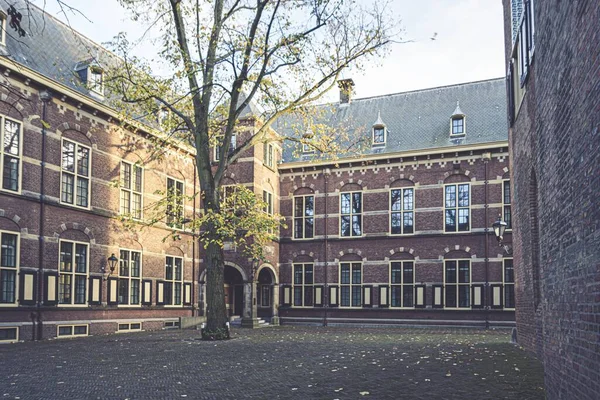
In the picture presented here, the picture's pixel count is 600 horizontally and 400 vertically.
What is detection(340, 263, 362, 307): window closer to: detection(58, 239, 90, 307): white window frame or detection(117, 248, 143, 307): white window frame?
detection(117, 248, 143, 307): white window frame

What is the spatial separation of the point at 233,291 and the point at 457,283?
11.2 metres

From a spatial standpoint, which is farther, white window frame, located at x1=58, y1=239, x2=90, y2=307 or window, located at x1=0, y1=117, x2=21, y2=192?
white window frame, located at x1=58, y1=239, x2=90, y2=307

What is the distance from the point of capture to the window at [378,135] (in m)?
29.1

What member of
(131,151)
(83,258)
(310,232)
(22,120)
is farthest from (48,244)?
(310,232)

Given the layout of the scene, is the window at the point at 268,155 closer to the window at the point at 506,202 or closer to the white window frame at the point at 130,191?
the white window frame at the point at 130,191

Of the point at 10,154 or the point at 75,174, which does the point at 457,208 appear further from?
the point at 10,154

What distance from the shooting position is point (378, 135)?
29.3 m

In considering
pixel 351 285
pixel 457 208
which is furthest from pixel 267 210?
pixel 457 208

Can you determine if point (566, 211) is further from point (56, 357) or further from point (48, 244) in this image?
point (48, 244)

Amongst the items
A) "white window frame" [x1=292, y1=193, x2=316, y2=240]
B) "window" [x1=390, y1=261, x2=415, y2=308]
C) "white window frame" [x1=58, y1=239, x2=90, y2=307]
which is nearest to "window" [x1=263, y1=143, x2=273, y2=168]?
"white window frame" [x1=292, y1=193, x2=316, y2=240]

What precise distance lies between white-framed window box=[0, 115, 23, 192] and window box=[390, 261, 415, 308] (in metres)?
17.0

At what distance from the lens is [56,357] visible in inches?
502

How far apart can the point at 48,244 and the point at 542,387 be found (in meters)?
15.3

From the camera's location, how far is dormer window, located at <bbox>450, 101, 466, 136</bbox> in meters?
27.5
